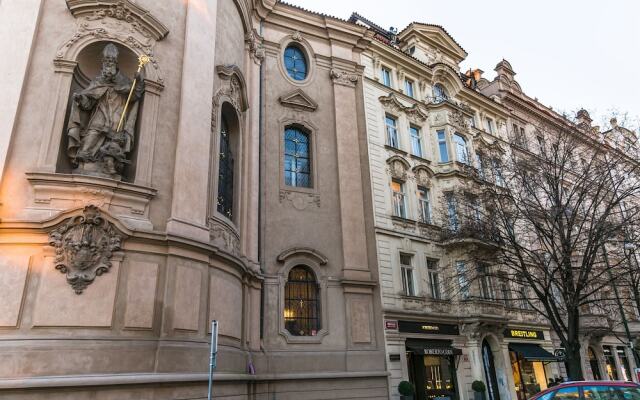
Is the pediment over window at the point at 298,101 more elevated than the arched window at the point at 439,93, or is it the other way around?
the arched window at the point at 439,93

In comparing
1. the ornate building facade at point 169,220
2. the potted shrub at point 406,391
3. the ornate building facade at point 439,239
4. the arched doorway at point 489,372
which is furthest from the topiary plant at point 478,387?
the ornate building facade at point 169,220

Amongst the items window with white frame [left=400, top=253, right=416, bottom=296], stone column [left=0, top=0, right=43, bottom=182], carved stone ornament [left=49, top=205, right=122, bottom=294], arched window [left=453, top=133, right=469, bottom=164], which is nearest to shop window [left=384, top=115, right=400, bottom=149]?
arched window [left=453, top=133, right=469, bottom=164]

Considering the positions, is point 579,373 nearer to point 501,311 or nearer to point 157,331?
point 501,311

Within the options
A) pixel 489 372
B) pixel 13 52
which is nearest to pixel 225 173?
pixel 13 52

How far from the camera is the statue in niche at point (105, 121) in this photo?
11.4 m

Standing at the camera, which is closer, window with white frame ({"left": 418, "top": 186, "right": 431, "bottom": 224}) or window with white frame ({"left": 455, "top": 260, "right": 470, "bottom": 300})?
window with white frame ({"left": 455, "top": 260, "right": 470, "bottom": 300})

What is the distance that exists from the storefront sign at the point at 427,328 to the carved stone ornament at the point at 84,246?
39.9 feet

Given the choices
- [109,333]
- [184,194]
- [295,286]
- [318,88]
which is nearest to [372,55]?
[318,88]

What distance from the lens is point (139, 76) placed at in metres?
12.7

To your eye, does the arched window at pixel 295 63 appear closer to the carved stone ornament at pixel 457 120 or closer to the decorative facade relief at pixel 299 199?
the decorative facade relief at pixel 299 199

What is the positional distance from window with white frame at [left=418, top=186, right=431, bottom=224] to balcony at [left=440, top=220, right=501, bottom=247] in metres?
1.26

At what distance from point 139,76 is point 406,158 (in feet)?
46.5

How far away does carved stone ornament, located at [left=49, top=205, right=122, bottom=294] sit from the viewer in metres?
10.0

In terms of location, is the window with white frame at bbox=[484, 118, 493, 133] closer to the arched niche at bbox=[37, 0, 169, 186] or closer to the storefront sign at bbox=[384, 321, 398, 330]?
the storefront sign at bbox=[384, 321, 398, 330]
